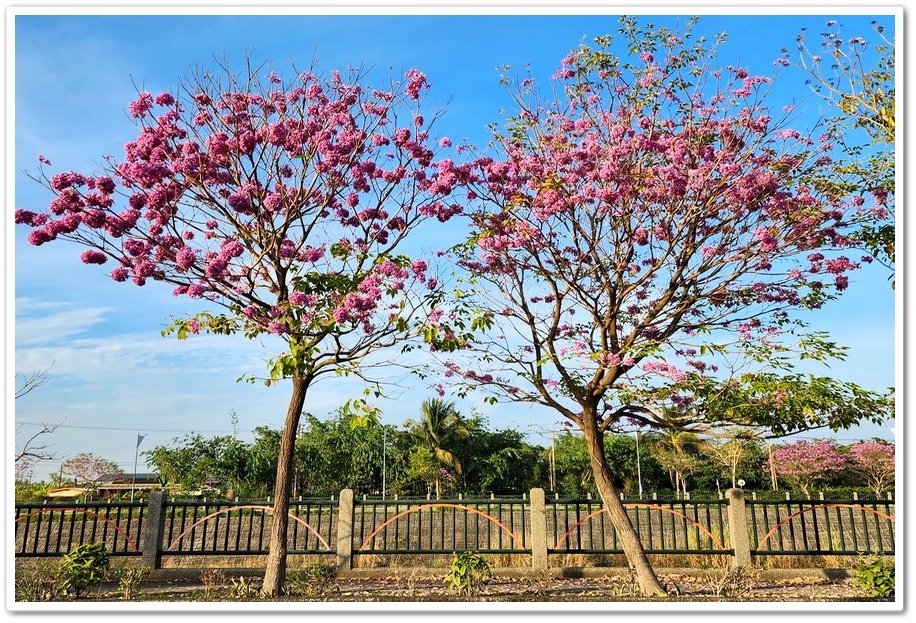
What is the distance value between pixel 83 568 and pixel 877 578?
9321 millimetres

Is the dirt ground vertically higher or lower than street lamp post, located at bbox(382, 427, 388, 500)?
lower

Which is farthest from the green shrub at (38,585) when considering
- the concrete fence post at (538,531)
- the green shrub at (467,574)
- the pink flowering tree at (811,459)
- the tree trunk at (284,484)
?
the pink flowering tree at (811,459)

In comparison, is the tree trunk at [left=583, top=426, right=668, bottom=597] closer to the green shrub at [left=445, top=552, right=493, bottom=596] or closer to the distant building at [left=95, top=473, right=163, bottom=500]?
the green shrub at [left=445, top=552, right=493, bottom=596]

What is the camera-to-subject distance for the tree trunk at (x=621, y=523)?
7770mm

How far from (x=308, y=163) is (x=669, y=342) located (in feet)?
16.3

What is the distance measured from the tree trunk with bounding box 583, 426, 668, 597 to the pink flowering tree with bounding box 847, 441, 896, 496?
22.7 m

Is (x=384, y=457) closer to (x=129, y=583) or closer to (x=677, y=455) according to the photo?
(x=677, y=455)

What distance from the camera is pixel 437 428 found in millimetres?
35188

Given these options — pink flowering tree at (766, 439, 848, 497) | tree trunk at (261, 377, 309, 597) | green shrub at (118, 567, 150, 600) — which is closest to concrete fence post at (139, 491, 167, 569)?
green shrub at (118, 567, 150, 600)

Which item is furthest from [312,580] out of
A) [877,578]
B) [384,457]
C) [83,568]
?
[384,457]

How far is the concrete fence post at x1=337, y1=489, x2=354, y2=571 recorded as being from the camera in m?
9.86

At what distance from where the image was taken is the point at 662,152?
26.0ft

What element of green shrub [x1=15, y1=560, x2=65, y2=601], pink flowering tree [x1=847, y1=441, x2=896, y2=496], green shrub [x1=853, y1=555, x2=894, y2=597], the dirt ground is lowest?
the dirt ground
